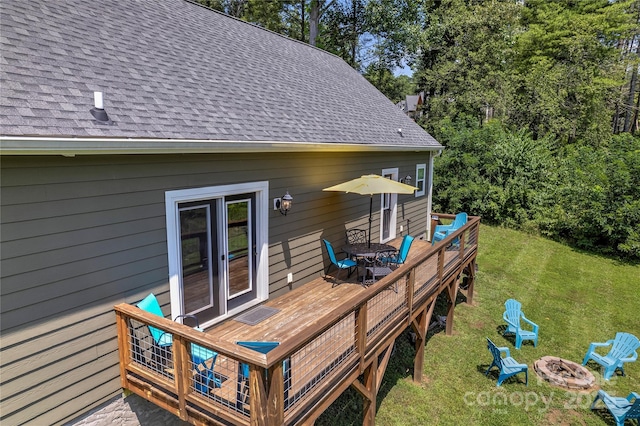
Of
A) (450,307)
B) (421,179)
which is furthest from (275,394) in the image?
(421,179)

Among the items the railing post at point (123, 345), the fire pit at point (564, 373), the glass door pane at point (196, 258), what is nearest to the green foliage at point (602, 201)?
the fire pit at point (564, 373)

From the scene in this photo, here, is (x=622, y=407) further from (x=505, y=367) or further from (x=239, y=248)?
(x=239, y=248)

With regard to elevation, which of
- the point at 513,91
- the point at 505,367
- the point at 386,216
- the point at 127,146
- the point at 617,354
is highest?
the point at 513,91

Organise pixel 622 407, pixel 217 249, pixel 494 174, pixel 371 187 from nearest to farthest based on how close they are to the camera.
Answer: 1. pixel 217 249
2. pixel 622 407
3. pixel 371 187
4. pixel 494 174

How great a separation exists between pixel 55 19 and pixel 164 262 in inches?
132

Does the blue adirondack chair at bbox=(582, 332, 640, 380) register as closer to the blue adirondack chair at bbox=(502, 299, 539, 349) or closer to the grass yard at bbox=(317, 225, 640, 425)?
the grass yard at bbox=(317, 225, 640, 425)

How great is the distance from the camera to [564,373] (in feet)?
22.5

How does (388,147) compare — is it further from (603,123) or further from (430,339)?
(603,123)

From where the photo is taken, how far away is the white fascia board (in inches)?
119

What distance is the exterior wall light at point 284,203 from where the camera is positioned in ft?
20.3

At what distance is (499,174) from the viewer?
1617 cm

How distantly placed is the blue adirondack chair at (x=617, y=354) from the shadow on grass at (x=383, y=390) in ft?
9.41

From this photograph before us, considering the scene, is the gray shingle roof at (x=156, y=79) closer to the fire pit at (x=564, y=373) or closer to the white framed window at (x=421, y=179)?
the white framed window at (x=421, y=179)

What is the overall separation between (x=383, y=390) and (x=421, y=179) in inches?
298
